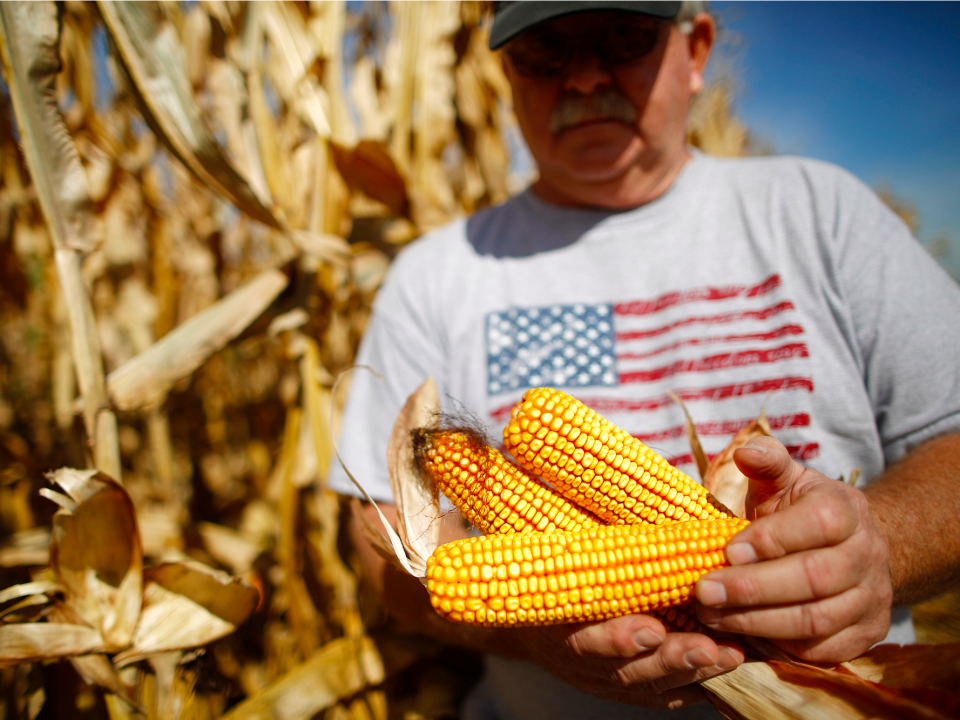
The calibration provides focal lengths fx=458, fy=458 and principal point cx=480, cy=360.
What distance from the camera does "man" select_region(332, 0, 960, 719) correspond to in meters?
1.14

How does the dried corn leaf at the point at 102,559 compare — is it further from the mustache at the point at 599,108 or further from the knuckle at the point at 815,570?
the mustache at the point at 599,108

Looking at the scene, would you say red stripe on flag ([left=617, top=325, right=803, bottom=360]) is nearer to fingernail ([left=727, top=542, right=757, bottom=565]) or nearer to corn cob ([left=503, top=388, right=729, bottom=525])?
corn cob ([left=503, top=388, right=729, bottom=525])

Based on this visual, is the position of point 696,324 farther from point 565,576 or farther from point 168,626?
point 168,626

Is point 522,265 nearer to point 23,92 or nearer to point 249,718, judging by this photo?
point 23,92

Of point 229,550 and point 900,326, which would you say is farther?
point 229,550

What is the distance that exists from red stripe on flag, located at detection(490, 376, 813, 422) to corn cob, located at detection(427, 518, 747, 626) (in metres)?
0.58

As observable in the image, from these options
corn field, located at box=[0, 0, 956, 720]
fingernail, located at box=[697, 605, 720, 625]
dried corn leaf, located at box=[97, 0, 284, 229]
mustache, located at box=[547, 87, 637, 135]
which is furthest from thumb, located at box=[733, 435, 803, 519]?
dried corn leaf, located at box=[97, 0, 284, 229]

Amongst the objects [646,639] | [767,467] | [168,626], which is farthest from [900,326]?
[168,626]

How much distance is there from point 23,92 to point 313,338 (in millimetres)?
946

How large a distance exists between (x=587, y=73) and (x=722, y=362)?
3.16 feet

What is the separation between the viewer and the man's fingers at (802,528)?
74 centimetres

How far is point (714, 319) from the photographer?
1354 mm

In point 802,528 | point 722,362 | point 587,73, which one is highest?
point 587,73

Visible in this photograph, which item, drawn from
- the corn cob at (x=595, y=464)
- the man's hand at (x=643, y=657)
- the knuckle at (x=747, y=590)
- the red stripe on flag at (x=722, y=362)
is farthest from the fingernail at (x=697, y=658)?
the red stripe on flag at (x=722, y=362)
